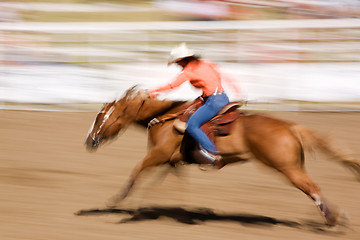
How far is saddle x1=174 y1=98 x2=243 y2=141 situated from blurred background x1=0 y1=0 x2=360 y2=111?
15.4 feet

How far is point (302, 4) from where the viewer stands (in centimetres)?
1309

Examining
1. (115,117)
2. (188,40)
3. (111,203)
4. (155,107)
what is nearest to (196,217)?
(111,203)

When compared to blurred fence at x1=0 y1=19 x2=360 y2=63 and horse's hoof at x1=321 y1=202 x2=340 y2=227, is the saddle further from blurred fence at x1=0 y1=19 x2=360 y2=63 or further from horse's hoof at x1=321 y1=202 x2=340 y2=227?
blurred fence at x1=0 y1=19 x2=360 y2=63

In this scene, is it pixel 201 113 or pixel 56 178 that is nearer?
pixel 201 113

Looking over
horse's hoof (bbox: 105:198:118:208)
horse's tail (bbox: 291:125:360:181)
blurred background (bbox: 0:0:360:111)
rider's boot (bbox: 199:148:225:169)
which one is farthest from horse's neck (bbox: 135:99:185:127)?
blurred background (bbox: 0:0:360:111)

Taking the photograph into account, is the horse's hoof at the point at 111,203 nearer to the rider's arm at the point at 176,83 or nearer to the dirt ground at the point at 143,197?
the dirt ground at the point at 143,197

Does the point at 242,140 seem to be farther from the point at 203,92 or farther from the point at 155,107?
the point at 155,107

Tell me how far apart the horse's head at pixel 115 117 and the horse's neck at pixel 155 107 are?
0.17ft

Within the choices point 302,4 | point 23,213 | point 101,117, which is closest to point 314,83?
point 302,4

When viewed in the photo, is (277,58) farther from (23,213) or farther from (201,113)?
(23,213)

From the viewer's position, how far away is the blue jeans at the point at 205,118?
19.0 ft

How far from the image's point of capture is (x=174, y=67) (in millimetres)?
10836

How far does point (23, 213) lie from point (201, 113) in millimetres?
1944

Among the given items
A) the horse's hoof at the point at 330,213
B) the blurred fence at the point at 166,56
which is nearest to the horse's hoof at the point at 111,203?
the horse's hoof at the point at 330,213
